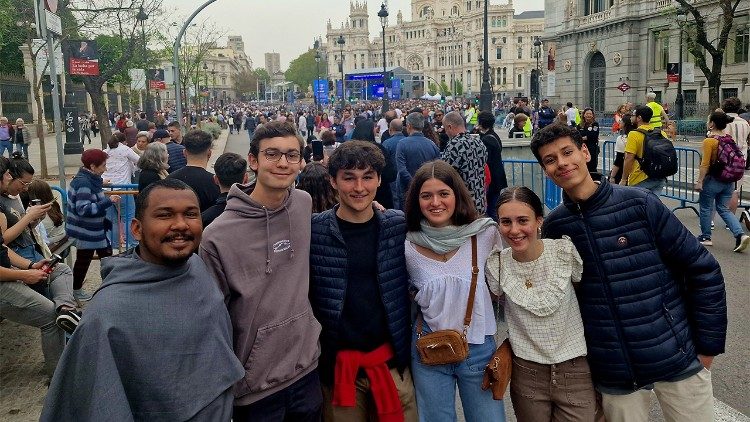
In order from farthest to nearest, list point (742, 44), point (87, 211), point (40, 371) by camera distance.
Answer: point (742, 44) < point (87, 211) < point (40, 371)

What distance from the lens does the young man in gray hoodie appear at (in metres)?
2.82

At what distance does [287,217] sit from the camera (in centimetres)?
301

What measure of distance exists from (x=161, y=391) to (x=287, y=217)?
0.99 meters

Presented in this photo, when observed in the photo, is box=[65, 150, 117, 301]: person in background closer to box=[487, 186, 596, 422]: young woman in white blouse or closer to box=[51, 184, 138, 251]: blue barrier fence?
box=[51, 184, 138, 251]: blue barrier fence

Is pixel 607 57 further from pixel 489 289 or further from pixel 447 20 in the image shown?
pixel 447 20

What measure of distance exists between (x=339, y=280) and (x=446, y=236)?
0.57m

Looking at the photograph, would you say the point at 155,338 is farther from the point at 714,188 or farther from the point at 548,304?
the point at 714,188

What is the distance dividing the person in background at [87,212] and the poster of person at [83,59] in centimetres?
892

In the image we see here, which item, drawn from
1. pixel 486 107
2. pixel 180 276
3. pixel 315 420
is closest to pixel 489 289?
pixel 315 420

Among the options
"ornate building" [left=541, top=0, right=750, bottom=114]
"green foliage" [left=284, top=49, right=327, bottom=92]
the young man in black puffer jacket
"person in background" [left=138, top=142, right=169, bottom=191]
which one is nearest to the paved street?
the young man in black puffer jacket

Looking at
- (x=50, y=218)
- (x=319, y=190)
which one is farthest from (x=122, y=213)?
(x=319, y=190)

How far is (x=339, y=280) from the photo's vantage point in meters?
3.07

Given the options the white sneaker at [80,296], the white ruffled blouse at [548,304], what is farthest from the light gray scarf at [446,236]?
the white sneaker at [80,296]

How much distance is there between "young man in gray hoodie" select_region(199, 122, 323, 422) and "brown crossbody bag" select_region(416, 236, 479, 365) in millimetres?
522
